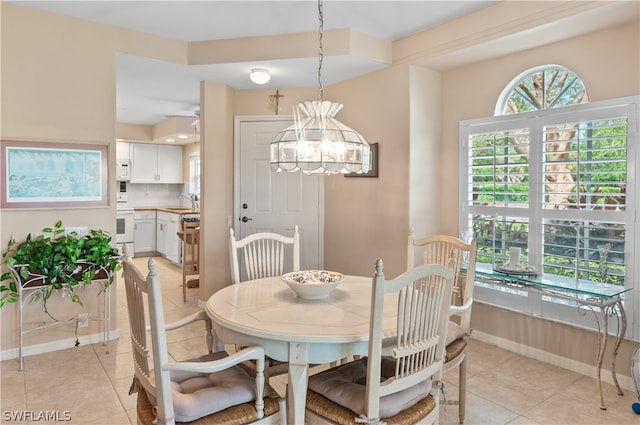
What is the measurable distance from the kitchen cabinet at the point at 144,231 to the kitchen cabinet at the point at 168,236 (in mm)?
96

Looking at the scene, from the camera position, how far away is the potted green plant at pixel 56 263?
3026 mm

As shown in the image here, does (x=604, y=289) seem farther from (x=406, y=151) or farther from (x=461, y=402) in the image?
(x=406, y=151)

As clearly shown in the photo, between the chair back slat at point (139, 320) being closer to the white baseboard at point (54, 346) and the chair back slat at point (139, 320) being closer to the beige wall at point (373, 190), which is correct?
the white baseboard at point (54, 346)

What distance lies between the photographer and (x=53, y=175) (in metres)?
3.32

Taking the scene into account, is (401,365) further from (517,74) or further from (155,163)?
(155,163)

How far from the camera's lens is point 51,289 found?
124 inches

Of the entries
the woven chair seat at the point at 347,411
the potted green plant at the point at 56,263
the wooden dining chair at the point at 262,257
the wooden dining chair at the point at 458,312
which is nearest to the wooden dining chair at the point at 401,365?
the woven chair seat at the point at 347,411

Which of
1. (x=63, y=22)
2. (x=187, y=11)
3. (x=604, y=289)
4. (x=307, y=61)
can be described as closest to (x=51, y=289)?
(x=63, y=22)

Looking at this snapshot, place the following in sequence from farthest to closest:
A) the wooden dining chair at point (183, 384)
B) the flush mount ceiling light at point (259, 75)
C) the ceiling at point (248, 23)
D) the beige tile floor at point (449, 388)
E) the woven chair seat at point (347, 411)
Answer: the flush mount ceiling light at point (259, 75), the ceiling at point (248, 23), the beige tile floor at point (449, 388), the woven chair seat at point (347, 411), the wooden dining chair at point (183, 384)

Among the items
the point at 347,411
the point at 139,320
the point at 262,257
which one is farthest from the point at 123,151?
the point at 347,411

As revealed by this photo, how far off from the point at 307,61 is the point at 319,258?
7.07ft

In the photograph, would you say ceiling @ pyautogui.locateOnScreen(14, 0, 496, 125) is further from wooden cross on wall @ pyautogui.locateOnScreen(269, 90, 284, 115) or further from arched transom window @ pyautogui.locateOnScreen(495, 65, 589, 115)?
arched transom window @ pyautogui.locateOnScreen(495, 65, 589, 115)

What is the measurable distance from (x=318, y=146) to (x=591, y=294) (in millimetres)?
1891

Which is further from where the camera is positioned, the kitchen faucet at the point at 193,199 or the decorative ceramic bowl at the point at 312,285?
the kitchen faucet at the point at 193,199
